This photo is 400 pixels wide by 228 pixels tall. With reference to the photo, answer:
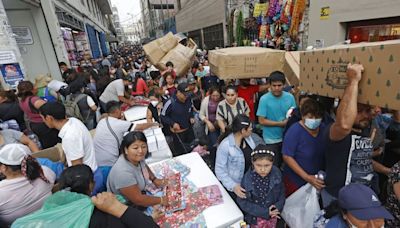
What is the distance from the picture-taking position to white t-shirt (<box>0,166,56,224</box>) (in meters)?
1.69

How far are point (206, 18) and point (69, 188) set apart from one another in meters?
15.2

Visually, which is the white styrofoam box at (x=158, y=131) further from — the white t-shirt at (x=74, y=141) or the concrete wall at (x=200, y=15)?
the concrete wall at (x=200, y=15)

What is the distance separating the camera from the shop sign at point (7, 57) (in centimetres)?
435

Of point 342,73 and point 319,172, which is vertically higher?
point 342,73

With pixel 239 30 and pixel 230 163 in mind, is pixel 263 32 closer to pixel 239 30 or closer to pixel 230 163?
pixel 239 30

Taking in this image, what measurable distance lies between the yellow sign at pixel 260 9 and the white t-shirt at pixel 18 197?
24.8ft

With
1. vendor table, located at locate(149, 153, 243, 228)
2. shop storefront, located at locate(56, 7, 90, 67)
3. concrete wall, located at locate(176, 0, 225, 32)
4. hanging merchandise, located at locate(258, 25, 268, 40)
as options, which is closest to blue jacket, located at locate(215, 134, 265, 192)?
vendor table, located at locate(149, 153, 243, 228)

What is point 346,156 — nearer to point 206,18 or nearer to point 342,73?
point 342,73

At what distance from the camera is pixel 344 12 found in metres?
4.54

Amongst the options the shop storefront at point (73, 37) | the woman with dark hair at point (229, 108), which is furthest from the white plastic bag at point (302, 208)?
the shop storefront at point (73, 37)

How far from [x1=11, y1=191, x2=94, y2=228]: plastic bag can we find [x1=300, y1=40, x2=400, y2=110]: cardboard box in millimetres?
1625

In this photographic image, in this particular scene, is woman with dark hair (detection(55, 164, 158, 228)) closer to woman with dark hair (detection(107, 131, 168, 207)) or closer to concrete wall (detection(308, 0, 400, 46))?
woman with dark hair (detection(107, 131, 168, 207))

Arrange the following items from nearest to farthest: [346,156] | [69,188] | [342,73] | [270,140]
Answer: [342,73], [69,188], [346,156], [270,140]

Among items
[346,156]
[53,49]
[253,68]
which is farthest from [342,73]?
[53,49]
